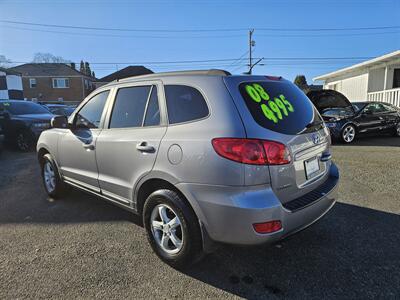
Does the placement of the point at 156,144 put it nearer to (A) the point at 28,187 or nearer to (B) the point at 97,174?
(B) the point at 97,174

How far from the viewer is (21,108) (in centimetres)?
1021

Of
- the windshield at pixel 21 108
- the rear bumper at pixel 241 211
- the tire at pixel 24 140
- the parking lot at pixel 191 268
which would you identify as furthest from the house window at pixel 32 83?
the rear bumper at pixel 241 211

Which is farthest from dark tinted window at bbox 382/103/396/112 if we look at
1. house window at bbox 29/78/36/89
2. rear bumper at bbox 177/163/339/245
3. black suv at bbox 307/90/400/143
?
house window at bbox 29/78/36/89

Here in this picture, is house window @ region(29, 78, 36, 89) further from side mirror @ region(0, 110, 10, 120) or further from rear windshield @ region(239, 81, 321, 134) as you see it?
rear windshield @ region(239, 81, 321, 134)

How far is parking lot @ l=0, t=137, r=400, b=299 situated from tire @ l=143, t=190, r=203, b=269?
0.15m

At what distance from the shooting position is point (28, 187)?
18.2ft

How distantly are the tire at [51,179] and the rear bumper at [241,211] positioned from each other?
2.83 metres

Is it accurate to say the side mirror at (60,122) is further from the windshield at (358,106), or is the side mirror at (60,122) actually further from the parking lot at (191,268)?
the windshield at (358,106)

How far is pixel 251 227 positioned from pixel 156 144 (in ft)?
3.64

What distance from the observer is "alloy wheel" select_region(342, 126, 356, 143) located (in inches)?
372

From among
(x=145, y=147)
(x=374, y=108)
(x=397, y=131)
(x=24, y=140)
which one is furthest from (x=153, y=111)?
(x=397, y=131)

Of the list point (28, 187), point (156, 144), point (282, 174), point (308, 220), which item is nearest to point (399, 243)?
point (308, 220)

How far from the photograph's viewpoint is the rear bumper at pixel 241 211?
2213 millimetres

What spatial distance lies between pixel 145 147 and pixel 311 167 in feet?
5.01
